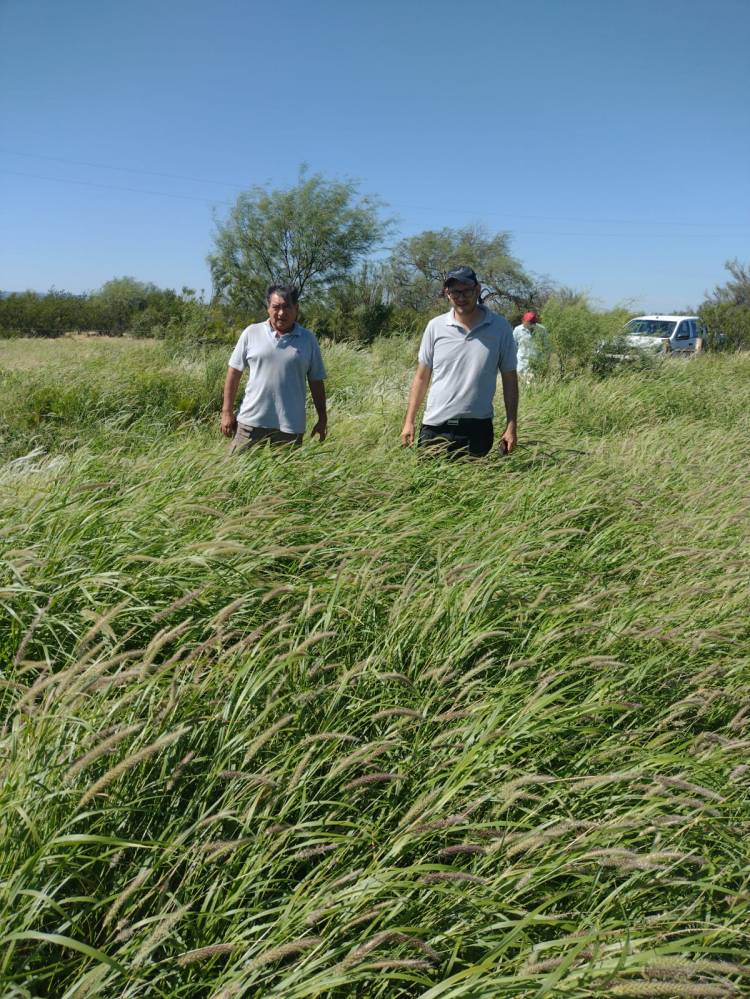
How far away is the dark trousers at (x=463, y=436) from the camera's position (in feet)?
16.4

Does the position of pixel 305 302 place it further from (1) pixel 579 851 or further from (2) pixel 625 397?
(1) pixel 579 851

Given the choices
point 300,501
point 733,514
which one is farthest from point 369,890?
point 733,514

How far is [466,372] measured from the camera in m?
4.92

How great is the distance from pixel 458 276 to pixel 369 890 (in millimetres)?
4023

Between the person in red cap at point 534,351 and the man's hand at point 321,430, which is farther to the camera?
the person in red cap at point 534,351

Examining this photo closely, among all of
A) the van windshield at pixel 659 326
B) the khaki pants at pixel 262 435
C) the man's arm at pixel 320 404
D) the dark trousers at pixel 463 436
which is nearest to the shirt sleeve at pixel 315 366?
the man's arm at pixel 320 404

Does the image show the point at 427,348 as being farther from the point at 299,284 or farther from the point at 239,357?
the point at 299,284

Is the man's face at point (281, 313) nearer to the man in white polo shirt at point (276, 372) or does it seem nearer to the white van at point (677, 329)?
the man in white polo shirt at point (276, 372)

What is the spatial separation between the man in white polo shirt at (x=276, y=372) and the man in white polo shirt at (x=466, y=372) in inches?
32.1

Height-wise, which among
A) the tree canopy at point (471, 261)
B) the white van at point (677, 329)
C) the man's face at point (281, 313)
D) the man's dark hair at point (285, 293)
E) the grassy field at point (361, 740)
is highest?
the tree canopy at point (471, 261)

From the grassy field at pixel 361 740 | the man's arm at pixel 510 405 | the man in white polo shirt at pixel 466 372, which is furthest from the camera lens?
the man's arm at pixel 510 405

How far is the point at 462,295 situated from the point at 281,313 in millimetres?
1264

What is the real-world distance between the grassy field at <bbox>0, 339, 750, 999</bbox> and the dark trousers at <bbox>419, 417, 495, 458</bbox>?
769 mm

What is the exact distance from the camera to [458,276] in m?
4.75
